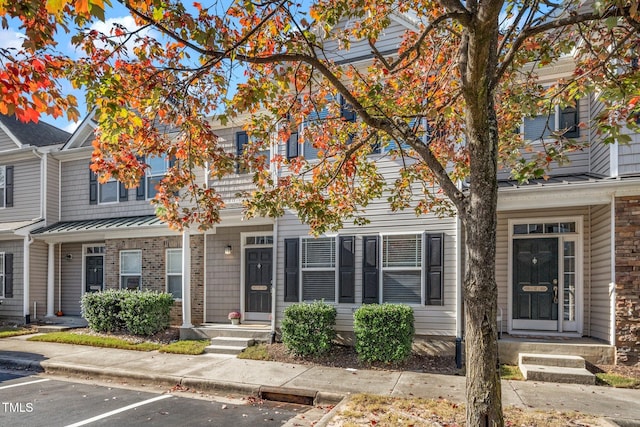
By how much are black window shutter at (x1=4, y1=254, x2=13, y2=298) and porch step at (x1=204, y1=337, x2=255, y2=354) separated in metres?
8.98

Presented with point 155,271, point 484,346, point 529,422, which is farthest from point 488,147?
point 155,271

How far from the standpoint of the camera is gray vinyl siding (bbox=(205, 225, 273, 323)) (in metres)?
12.3

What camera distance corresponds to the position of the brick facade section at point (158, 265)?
12.6 m

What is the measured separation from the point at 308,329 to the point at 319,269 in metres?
1.61

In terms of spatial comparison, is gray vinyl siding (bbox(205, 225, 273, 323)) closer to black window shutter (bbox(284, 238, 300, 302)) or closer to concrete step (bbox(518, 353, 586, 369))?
black window shutter (bbox(284, 238, 300, 302))

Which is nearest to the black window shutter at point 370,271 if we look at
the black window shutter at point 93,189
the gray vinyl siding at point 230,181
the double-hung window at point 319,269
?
the double-hung window at point 319,269

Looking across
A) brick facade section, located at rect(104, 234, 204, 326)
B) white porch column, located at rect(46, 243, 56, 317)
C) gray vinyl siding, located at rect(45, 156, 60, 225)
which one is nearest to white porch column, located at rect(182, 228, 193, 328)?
brick facade section, located at rect(104, 234, 204, 326)

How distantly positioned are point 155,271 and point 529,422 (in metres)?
11.0

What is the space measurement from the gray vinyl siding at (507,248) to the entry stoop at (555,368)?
1.55 m

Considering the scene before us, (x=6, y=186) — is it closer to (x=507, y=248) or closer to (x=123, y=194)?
(x=123, y=194)

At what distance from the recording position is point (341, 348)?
32.8 feet

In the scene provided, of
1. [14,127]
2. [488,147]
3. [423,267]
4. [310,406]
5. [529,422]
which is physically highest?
[14,127]

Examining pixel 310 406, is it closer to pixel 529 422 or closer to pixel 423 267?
pixel 529 422

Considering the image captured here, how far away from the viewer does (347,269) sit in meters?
10.3
